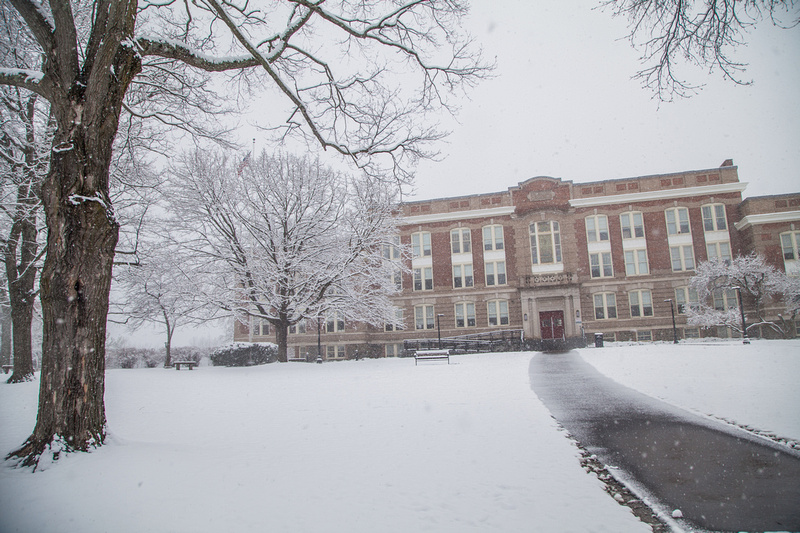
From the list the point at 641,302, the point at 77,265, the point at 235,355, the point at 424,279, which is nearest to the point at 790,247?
the point at 641,302

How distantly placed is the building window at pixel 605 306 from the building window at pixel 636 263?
234cm

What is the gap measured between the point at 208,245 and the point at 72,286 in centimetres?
1471

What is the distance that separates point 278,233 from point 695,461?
16.4 meters

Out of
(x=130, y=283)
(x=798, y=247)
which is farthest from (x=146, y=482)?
(x=798, y=247)

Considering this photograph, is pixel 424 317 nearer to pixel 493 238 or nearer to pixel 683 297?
pixel 493 238

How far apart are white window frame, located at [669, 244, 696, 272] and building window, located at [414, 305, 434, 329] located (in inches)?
757

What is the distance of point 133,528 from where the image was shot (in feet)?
10.5

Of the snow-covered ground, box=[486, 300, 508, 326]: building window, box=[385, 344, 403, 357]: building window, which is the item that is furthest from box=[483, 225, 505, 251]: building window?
the snow-covered ground

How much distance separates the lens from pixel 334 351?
3788 cm

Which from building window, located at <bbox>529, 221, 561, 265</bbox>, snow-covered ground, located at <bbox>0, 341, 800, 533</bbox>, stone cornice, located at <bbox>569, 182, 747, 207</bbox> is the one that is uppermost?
stone cornice, located at <bbox>569, 182, 747, 207</bbox>

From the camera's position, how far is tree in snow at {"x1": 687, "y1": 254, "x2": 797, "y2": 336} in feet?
99.1

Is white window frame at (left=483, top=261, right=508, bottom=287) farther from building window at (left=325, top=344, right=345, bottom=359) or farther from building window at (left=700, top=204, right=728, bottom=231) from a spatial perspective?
building window at (left=700, top=204, right=728, bottom=231)

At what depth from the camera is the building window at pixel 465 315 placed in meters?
37.7

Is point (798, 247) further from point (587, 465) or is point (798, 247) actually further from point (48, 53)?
point (48, 53)
